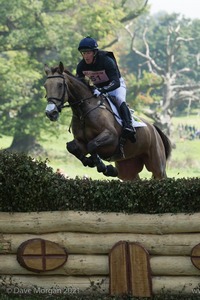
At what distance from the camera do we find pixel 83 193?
22.6 feet

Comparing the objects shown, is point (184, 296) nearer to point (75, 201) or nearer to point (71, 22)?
point (75, 201)

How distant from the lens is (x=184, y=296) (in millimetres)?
6746

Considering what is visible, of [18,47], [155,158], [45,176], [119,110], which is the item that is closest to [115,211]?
[45,176]

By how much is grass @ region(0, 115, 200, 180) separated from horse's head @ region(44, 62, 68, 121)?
73.9ft

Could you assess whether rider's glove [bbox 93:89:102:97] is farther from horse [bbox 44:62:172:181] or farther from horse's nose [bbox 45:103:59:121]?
horse's nose [bbox 45:103:59:121]

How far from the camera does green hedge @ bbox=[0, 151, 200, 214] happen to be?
22.3 ft

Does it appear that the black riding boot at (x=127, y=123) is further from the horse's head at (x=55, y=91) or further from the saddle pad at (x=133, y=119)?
the horse's head at (x=55, y=91)

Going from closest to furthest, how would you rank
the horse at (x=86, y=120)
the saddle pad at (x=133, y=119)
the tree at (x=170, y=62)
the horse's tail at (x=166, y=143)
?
1. the horse at (x=86, y=120)
2. the saddle pad at (x=133, y=119)
3. the horse's tail at (x=166, y=143)
4. the tree at (x=170, y=62)

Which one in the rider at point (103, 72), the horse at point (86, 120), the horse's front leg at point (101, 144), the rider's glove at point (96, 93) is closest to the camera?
the horse at point (86, 120)

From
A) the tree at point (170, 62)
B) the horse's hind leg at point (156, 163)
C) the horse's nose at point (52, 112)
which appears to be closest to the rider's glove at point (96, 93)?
the horse's nose at point (52, 112)

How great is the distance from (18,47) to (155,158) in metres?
23.3

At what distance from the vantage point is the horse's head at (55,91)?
8195mm

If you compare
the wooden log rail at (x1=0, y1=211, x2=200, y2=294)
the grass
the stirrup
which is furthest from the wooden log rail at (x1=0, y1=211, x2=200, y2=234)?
the grass

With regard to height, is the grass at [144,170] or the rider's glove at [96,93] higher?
the grass at [144,170]
